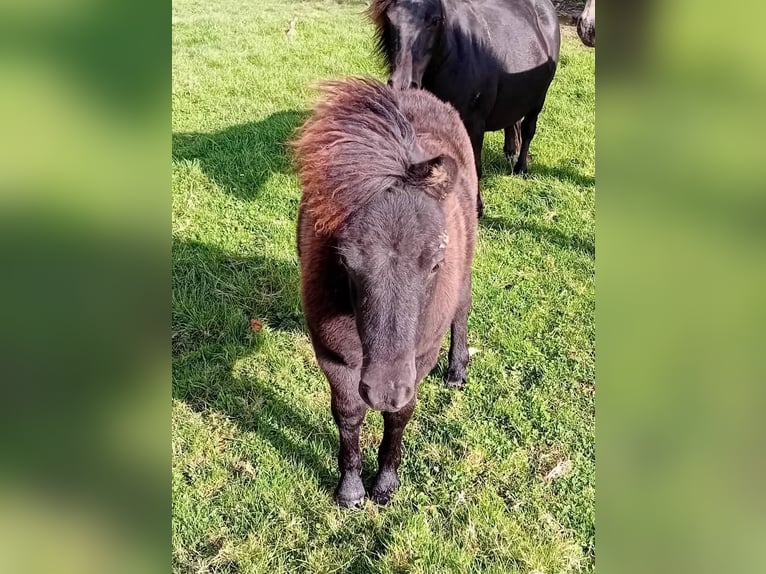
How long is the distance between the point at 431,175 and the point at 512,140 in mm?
5092

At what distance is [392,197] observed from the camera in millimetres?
2156

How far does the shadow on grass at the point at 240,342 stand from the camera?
3521 millimetres

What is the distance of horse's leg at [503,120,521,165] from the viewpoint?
684cm

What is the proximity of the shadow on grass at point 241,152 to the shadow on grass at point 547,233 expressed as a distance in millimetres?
2179

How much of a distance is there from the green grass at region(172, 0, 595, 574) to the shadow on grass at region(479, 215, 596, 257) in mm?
26

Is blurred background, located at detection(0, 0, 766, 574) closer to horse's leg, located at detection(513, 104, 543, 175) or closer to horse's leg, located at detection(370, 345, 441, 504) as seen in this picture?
horse's leg, located at detection(370, 345, 441, 504)

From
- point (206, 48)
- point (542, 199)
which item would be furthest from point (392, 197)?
point (206, 48)
